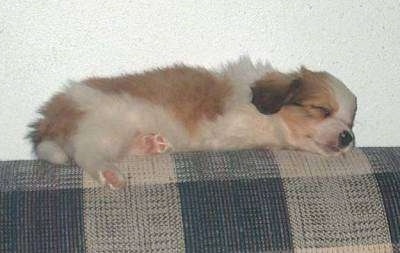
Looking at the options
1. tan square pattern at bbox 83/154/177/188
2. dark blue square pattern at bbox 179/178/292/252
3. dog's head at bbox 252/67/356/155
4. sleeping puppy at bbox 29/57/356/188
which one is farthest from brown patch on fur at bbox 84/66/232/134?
dark blue square pattern at bbox 179/178/292/252

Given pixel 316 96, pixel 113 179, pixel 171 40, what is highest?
pixel 316 96

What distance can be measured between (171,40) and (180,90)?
26 centimetres

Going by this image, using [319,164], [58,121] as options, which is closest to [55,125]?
[58,121]

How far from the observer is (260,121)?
177cm

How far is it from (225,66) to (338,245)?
2.42ft

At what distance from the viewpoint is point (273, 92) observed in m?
1.73

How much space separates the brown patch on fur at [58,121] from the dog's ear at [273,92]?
461mm

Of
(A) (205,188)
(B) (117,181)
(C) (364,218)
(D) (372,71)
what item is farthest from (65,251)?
(D) (372,71)

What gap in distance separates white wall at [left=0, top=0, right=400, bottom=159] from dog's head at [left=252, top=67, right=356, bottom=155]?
0.71 feet

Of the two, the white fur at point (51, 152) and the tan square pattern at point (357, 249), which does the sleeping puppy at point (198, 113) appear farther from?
the tan square pattern at point (357, 249)

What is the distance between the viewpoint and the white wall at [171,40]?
1855 millimetres

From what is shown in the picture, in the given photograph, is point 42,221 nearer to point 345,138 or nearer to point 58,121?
point 58,121

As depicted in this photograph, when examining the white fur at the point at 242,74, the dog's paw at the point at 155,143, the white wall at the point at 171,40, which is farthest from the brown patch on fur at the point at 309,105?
the dog's paw at the point at 155,143

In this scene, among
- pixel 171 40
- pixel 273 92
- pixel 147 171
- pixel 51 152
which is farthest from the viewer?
pixel 171 40
